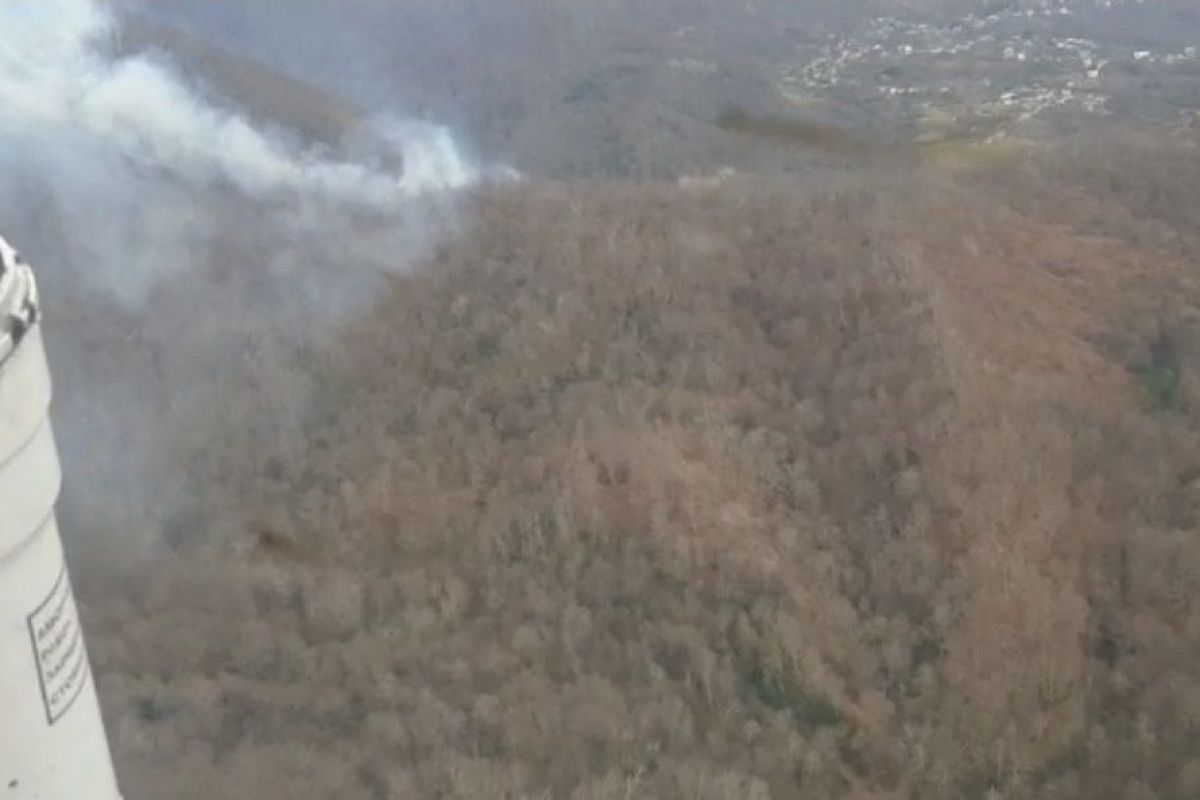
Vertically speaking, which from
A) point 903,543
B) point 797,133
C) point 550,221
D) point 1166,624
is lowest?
point 1166,624

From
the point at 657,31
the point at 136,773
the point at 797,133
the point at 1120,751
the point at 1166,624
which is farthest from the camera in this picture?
the point at 657,31

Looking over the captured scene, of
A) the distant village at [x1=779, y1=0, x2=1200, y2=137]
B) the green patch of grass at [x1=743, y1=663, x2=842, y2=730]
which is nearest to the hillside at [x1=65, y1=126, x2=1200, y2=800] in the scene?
the green patch of grass at [x1=743, y1=663, x2=842, y2=730]

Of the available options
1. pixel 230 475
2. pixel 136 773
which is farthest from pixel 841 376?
pixel 136 773

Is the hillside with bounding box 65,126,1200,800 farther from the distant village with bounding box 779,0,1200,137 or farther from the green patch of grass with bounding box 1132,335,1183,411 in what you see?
the distant village with bounding box 779,0,1200,137

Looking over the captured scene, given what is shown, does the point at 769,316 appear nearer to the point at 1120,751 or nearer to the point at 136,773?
the point at 1120,751

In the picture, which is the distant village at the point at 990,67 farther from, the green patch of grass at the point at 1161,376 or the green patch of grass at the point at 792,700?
the green patch of grass at the point at 792,700

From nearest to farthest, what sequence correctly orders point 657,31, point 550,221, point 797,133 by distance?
point 550,221
point 797,133
point 657,31
